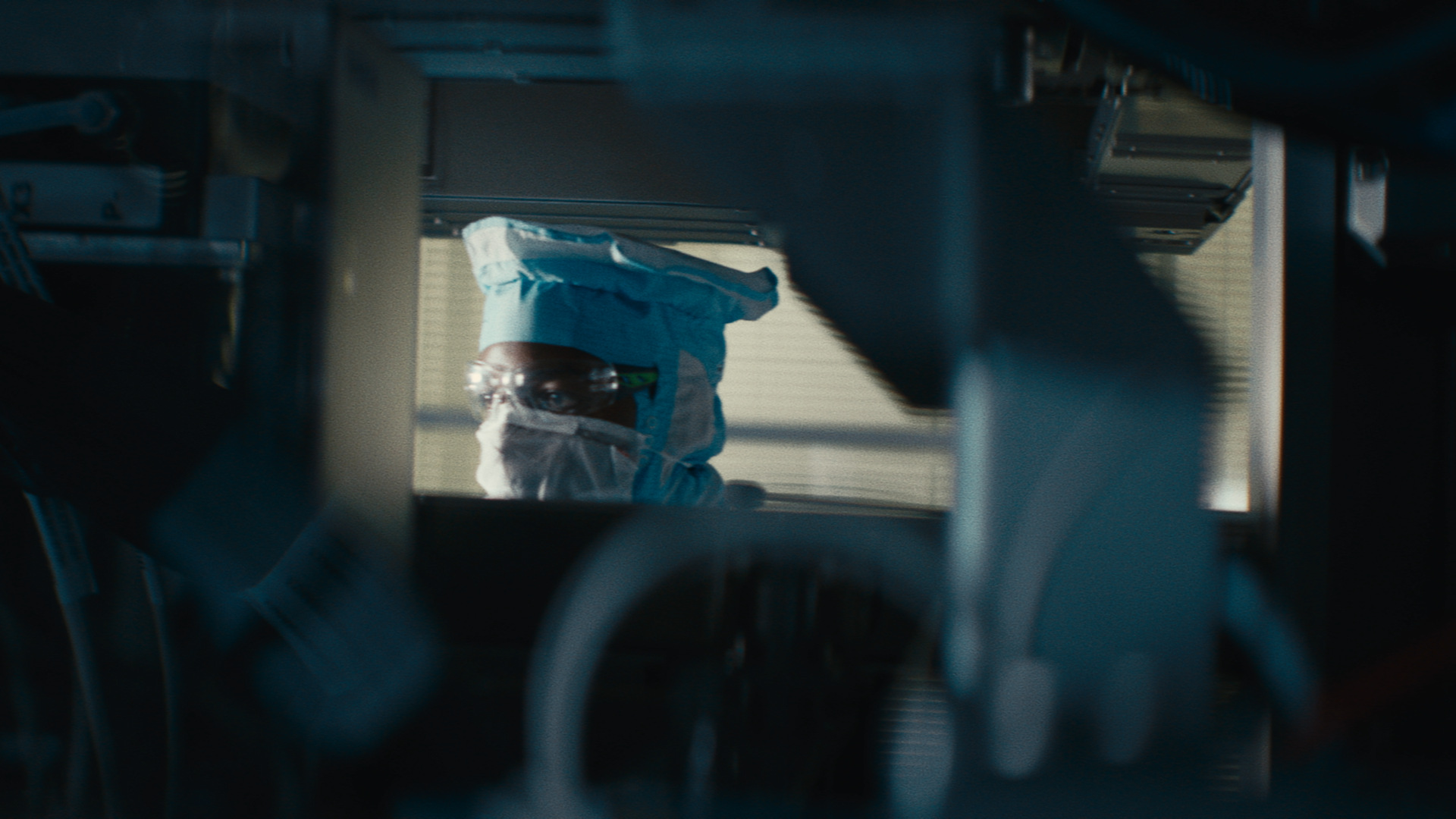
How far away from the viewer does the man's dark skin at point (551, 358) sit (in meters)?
1.04

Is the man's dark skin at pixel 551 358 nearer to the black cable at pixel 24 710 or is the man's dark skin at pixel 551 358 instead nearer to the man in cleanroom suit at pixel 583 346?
the man in cleanroom suit at pixel 583 346

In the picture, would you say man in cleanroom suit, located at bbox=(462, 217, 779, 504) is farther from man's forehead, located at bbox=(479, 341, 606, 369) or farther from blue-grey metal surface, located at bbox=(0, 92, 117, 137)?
blue-grey metal surface, located at bbox=(0, 92, 117, 137)

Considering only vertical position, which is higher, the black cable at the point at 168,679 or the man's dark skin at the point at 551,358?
the man's dark skin at the point at 551,358

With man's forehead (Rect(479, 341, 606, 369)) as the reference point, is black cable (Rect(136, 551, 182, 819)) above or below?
below

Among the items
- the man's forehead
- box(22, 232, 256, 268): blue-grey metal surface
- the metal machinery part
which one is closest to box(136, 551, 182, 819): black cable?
the metal machinery part

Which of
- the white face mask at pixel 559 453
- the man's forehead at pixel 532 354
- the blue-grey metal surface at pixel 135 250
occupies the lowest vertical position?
the white face mask at pixel 559 453

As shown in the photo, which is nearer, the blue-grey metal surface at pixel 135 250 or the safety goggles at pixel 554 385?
the blue-grey metal surface at pixel 135 250

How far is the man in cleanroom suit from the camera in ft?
3.36

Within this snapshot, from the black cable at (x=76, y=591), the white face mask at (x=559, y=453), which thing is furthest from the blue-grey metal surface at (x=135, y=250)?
the white face mask at (x=559, y=453)

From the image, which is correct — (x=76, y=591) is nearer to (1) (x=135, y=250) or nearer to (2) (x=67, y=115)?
(1) (x=135, y=250)

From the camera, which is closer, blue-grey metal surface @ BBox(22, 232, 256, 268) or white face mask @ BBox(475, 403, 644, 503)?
blue-grey metal surface @ BBox(22, 232, 256, 268)

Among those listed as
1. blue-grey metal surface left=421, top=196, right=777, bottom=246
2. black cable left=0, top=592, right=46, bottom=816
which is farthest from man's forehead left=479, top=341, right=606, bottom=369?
black cable left=0, top=592, right=46, bottom=816

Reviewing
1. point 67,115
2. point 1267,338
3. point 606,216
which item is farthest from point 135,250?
point 1267,338

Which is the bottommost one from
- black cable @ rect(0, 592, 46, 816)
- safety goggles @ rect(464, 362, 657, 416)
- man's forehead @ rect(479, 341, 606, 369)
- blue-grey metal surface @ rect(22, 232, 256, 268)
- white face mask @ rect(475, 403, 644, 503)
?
black cable @ rect(0, 592, 46, 816)
